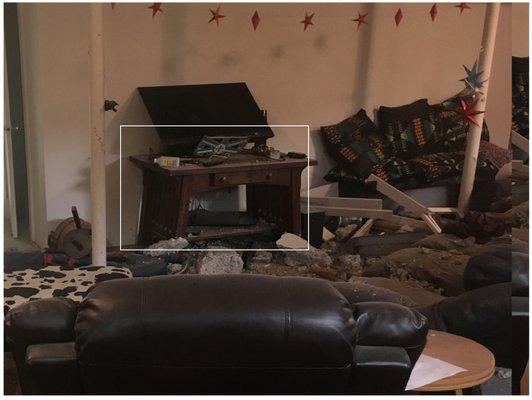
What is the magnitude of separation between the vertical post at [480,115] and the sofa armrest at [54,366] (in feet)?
5.48

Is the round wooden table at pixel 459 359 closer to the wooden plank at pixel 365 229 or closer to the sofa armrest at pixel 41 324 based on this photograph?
the wooden plank at pixel 365 229

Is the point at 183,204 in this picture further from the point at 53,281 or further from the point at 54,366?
the point at 54,366

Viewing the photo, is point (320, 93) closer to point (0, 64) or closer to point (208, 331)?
point (0, 64)

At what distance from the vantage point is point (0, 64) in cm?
204

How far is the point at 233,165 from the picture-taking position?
89.3 inches

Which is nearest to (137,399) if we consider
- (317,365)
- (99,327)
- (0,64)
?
(99,327)

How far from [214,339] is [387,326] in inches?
13.8

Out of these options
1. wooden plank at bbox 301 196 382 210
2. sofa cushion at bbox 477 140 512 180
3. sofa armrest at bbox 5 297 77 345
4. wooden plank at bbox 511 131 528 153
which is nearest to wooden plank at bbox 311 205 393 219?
wooden plank at bbox 301 196 382 210

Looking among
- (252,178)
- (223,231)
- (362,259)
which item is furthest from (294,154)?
(362,259)

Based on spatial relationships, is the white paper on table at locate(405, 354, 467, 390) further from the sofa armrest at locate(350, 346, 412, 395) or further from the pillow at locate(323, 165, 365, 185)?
the pillow at locate(323, 165, 365, 185)

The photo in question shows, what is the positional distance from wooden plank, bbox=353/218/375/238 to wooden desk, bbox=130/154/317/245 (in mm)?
233

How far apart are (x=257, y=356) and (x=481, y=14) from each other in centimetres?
160

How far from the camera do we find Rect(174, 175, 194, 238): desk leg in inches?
89.0

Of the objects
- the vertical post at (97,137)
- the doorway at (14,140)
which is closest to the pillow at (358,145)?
the vertical post at (97,137)
